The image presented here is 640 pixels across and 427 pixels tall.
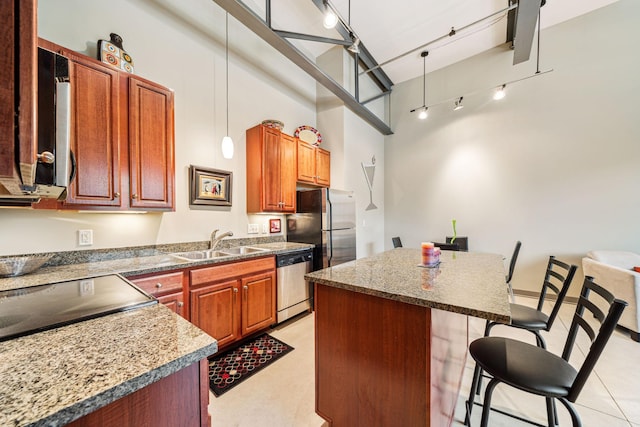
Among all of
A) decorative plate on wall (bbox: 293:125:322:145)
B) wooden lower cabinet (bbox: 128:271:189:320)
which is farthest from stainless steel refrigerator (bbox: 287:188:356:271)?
wooden lower cabinet (bbox: 128:271:189:320)

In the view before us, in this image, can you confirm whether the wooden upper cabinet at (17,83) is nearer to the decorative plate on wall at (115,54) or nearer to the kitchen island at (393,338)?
the kitchen island at (393,338)

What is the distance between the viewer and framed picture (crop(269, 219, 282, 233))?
3288 mm

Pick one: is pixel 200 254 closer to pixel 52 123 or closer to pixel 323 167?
pixel 52 123

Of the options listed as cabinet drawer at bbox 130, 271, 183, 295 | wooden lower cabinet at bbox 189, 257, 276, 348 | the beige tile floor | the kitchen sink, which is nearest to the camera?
the beige tile floor

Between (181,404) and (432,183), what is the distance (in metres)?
4.75

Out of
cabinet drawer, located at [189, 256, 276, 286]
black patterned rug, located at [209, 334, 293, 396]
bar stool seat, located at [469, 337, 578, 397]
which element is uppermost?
cabinet drawer, located at [189, 256, 276, 286]

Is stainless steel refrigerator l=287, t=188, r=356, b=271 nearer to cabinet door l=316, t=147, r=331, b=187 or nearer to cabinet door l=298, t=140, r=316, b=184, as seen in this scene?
cabinet door l=298, t=140, r=316, b=184

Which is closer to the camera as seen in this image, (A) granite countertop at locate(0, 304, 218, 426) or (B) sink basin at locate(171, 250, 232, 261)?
(A) granite countertop at locate(0, 304, 218, 426)

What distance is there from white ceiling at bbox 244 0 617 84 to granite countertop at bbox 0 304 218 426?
141 inches

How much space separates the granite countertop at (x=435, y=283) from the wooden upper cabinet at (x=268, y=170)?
1530 millimetres

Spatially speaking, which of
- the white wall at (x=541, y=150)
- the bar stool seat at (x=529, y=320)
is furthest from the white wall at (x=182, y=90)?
the white wall at (x=541, y=150)

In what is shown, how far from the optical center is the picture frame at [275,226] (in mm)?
3293

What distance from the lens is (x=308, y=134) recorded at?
3.73 metres

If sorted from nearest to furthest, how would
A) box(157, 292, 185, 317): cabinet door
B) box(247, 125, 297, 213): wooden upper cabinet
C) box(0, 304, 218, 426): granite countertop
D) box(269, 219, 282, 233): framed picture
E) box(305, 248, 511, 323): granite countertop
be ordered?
1. box(0, 304, 218, 426): granite countertop
2. box(305, 248, 511, 323): granite countertop
3. box(157, 292, 185, 317): cabinet door
4. box(247, 125, 297, 213): wooden upper cabinet
5. box(269, 219, 282, 233): framed picture
